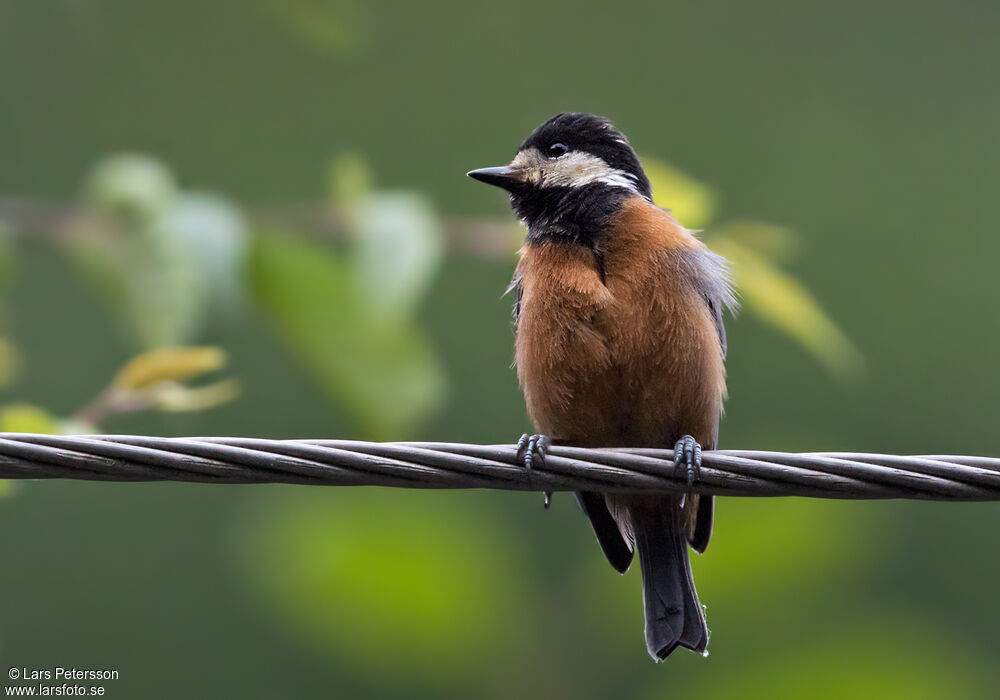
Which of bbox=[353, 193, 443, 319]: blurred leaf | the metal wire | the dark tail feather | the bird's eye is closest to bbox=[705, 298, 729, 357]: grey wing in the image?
the dark tail feather

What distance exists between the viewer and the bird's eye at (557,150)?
4.49 meters

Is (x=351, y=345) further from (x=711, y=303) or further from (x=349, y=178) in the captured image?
(x=711, y=303)

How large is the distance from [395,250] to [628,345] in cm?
93

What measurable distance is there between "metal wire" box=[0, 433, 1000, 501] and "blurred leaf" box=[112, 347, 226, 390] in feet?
1.19

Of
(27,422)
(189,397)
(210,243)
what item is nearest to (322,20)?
(210,243)

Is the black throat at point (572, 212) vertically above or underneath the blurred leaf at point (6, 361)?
above

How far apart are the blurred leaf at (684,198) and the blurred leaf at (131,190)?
58.3 inches

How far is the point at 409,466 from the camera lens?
2.69 meters

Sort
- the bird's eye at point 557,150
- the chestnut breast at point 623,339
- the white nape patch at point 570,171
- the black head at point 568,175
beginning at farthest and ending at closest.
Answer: the bird's eye at point 557,150 → the white nape patch at point 570,171 → the black head at point 568,175 → the chestnut breast at point 623,339

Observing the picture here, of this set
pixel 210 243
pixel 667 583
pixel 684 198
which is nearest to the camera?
pixel 210 243

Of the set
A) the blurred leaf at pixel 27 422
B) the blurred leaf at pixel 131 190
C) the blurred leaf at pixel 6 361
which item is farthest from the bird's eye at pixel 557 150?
the blurred leaf at pixel 27 422

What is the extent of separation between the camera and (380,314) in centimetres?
314

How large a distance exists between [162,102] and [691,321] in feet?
24.5

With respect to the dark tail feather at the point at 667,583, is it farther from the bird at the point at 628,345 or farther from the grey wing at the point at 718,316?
the grey wing at the point at 718,316
